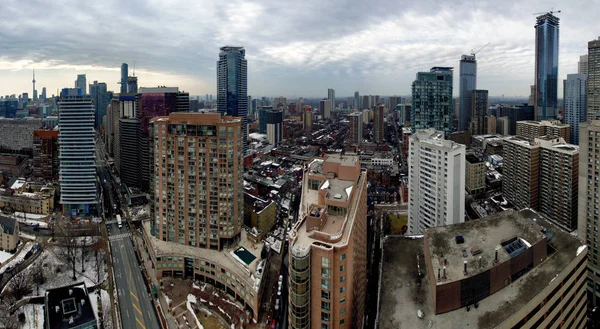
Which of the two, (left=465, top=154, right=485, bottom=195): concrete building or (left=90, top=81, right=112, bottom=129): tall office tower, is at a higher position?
(left=90, top=81, right=112, bottom=129): tall office tower

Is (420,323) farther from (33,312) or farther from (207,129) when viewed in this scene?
(33,312)

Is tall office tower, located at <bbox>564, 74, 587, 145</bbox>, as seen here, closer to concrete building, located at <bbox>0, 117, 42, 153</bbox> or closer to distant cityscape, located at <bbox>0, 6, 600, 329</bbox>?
distant cityscape, located at <bbox>0, 6, 600, 329</bbox>

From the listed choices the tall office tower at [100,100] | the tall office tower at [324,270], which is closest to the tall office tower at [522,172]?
the tall office tower at [324,270]

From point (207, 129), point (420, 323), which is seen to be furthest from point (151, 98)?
point (420, 323)

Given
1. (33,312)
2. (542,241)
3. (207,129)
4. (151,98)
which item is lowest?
(33,312)

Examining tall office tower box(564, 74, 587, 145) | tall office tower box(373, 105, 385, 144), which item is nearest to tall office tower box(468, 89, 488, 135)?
tall office tower box(564, 74, 587, 145)

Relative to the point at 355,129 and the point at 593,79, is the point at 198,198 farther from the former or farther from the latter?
the point at 355,129

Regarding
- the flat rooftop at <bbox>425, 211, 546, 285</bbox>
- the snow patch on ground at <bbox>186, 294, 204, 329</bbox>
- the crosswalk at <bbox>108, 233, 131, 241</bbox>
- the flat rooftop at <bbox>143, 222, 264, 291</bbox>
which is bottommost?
the snow patch on ground at <bbox>186, 294, 204, 329</bbox>
